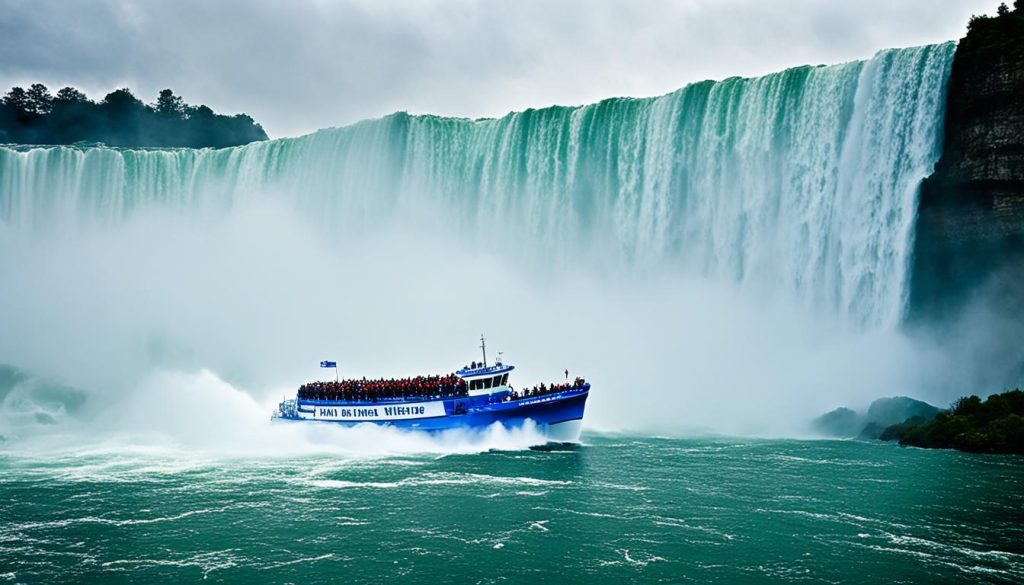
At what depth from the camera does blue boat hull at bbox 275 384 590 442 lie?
100ft

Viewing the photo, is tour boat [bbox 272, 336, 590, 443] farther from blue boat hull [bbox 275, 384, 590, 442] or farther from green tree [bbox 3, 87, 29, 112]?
green tree [bbox 3, 87, 29, 112]

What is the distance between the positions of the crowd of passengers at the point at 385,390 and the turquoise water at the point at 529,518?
9.08 ft

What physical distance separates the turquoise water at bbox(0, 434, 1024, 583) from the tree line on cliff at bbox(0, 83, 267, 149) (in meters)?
75.8

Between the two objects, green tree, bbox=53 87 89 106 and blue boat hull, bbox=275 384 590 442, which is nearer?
blue boat hull, bbox=275 384 590 442

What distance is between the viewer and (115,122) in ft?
315

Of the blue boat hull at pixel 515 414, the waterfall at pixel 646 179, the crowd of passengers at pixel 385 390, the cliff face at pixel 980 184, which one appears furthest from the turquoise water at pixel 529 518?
the waterfall at pixel 646 179

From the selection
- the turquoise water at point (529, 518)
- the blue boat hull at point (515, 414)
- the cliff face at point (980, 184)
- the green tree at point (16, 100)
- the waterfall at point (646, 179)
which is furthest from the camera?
the green tree at point (16, 100)

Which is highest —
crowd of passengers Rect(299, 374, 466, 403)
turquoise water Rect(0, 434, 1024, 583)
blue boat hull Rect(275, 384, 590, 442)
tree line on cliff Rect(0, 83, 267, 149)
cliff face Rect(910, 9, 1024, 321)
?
tree line on cliff Rect(0, 83, 267, 149)

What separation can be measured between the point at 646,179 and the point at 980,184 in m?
17.4

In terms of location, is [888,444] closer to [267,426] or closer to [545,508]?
[545,508]

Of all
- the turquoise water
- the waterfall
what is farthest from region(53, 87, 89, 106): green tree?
the turquoise water

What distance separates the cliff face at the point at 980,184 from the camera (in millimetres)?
33812

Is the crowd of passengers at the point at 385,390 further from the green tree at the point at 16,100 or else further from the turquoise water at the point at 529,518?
the green tree at the point at 16,100

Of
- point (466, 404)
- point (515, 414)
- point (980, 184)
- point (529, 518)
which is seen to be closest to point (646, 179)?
point (980, 184)
